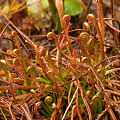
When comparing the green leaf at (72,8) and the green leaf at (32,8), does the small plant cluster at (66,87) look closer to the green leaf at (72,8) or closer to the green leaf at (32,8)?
the green leaf at (72,8)

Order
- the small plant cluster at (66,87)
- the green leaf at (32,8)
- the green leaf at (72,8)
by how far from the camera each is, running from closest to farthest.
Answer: the small plant cluster at (66,87), the green leaf at (72,8), the green leaf at (32,8)

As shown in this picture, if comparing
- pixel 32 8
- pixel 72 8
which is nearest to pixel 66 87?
pixel 72 8

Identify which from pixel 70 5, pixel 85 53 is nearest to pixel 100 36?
pixel 85 53

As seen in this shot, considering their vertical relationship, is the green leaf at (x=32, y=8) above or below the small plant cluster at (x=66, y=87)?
above

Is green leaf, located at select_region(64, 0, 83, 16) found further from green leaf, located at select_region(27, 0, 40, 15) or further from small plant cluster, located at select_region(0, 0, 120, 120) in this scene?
small plant cluster, located at select_region(0, 0, 120, 120)

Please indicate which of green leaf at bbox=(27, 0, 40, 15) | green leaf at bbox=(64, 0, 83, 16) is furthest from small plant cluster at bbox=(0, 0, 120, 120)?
green leaf at bbox=(27, 0, 40, 15)

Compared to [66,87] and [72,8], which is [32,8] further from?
[66,87]

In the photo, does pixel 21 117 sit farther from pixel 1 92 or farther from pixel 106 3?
pixel 106 3

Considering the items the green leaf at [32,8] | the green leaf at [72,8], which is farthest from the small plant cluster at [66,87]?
the green leaf at [32,8]
